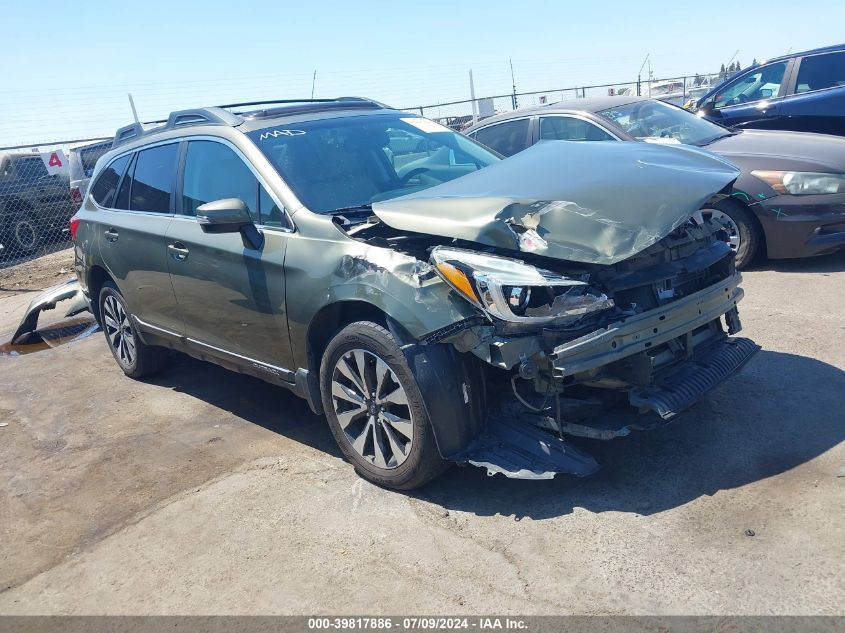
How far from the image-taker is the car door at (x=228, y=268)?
13.6 feet

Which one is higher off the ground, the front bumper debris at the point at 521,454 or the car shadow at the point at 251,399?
the front bumper debris at the point at 521,454

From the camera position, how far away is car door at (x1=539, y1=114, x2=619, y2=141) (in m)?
7.54

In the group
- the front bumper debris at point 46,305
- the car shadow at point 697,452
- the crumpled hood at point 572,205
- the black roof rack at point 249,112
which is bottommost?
the front bumper debris at point 46,305

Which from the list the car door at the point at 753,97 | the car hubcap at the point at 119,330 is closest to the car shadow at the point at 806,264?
the car door at the point at 753,97

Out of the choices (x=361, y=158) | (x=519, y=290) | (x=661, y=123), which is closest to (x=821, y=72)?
(x=661, y=123)

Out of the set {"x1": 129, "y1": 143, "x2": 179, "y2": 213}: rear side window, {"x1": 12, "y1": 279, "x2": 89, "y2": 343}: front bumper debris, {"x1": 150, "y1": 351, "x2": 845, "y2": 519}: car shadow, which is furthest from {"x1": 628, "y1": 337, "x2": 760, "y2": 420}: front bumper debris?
{"x1": 12, "y1": 279, "x2": 89, "y2": 343}: front bumper debris

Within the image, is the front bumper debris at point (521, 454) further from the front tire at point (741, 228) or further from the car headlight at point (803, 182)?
the car headlight at point (803, 182)

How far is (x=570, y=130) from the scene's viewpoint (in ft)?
25.3

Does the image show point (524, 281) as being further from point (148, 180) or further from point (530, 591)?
point (148, 180)

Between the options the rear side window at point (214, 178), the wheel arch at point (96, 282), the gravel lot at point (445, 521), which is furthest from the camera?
the wheel arch at point (96, 282)

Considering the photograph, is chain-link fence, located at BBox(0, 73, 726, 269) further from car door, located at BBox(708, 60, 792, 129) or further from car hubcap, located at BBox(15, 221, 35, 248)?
car door, located at BBox(708, 60, 792, 129)

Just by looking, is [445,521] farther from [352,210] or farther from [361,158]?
[361,158]

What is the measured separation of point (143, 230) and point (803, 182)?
17.3 feet

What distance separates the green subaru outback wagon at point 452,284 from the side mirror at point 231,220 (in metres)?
0.01
